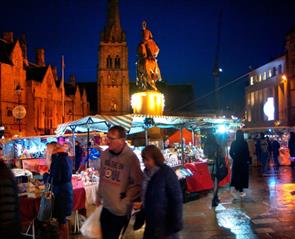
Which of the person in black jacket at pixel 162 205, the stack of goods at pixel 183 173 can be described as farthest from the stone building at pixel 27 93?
the person in black jacket at pixel 162 205

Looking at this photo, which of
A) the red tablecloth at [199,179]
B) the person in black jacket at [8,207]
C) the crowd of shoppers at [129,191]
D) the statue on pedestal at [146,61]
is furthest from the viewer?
the statue on pedestal at [146,61]

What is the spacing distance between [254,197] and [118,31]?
236ft

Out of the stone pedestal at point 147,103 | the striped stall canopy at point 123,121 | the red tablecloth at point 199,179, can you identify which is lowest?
the red tablecloth at point 199,179

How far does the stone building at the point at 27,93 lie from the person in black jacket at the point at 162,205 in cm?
3089

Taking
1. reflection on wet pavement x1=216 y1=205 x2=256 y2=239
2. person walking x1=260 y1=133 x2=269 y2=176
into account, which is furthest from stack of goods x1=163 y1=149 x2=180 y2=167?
person walking x1=260 y1=133 x2=269 y2=176

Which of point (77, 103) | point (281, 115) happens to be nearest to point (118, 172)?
point (281, 115)

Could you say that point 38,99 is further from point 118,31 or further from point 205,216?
point 205,216

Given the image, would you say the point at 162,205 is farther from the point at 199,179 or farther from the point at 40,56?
the point at 40,56

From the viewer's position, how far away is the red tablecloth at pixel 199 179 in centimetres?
1367

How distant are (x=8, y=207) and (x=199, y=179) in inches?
431

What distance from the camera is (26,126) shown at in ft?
159

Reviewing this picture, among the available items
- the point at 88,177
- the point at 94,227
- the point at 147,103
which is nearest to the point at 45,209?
the point at 94,227

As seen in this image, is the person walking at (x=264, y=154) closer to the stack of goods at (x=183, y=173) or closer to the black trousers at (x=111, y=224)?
the stack of goods at (x=183, y=173)

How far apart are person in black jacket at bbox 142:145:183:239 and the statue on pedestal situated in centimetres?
1181
